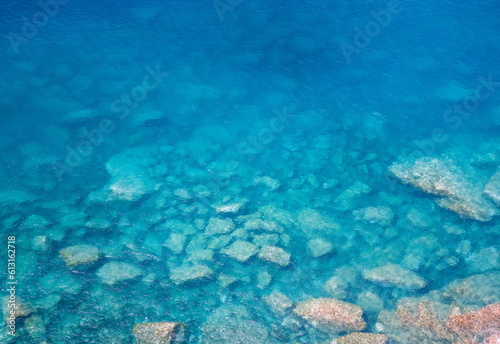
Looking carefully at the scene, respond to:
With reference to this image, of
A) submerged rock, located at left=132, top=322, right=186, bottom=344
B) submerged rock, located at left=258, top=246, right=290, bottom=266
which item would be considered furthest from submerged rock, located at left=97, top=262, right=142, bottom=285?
submerged rock, located at left=258, top=246, right=290, bottom=266

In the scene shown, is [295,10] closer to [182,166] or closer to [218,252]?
[182,166]

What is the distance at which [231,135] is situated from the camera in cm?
1884

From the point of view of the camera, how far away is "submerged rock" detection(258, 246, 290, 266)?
12094mm

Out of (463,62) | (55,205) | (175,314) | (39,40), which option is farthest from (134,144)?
(463,62)

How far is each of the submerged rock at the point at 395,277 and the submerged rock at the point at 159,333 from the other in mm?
6604

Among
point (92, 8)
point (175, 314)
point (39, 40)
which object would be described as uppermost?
point (92, 8)

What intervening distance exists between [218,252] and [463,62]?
23.3m

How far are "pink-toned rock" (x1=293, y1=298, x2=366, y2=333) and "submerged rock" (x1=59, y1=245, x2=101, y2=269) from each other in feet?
22.8

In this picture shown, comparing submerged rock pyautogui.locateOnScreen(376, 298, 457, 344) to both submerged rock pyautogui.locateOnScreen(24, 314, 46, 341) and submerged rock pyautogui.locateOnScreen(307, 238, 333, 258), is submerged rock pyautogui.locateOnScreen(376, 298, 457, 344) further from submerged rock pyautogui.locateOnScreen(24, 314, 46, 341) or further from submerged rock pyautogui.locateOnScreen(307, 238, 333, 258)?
submerged rock pyautogui.locateOnScreen(24, 314, 46, 341)

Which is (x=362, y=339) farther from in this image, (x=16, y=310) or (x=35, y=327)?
(x=16, y=310)

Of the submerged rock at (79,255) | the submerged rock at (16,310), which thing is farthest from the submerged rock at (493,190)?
the submerged rock at (16,310)

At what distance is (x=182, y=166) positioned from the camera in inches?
647

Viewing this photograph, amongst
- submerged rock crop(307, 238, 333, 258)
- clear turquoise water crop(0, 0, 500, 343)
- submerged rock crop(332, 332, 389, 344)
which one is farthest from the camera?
submerged rock crop(307, 238, 333, 258)

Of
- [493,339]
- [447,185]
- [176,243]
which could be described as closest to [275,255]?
[176,243]
